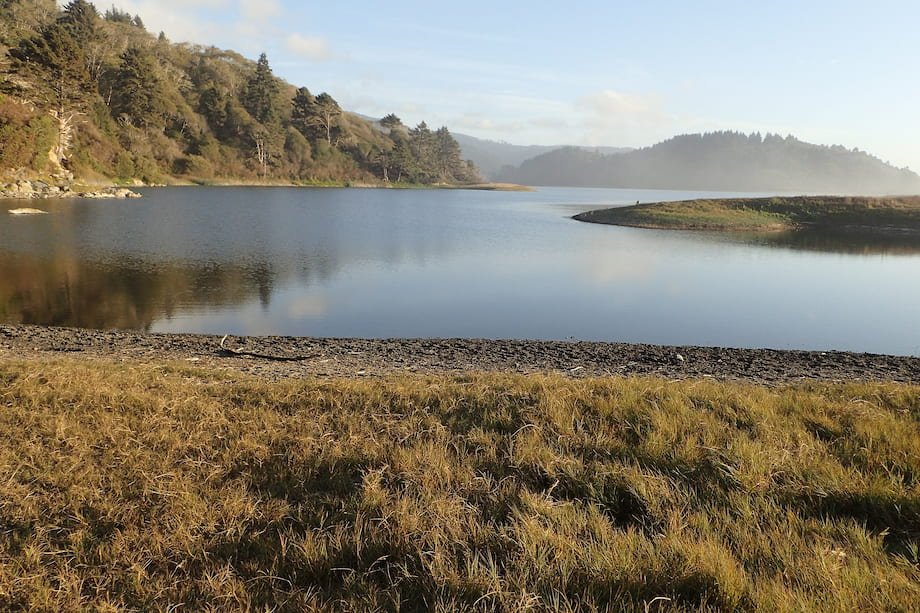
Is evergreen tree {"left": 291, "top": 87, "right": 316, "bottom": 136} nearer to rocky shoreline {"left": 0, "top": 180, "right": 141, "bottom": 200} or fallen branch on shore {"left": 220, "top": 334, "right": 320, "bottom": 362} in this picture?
rocky shoreline {"left": 0, "top": 180, "right": 141, "bottom": 200}

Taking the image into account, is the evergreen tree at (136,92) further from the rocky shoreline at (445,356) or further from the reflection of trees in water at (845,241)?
the reflection of trees in water at (845,241)

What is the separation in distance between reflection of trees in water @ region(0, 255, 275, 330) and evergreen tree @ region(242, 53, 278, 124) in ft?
317

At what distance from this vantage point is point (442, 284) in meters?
21.4

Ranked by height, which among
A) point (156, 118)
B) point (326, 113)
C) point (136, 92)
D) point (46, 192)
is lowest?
point (46, 192)

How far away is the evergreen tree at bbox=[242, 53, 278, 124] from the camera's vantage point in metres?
108

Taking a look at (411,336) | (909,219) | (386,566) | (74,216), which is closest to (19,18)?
(74,216)

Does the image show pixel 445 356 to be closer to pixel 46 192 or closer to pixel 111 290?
pixel 111 290

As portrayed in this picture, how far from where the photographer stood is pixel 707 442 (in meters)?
4.93

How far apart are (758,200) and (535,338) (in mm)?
55836

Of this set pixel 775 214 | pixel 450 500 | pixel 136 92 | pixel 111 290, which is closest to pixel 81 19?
pixel 136 92

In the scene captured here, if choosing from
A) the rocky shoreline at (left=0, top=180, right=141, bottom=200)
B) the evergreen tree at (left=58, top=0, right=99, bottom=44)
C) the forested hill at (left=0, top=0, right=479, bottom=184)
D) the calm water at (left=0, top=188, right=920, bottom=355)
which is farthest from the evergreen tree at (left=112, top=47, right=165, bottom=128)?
the calm water at (left=0, top=188, right=920, bottom=355)

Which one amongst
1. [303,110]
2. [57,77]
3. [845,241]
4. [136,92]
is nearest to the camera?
[845,241]

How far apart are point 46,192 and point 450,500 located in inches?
2528

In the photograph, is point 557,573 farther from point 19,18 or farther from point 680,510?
point 19,18
